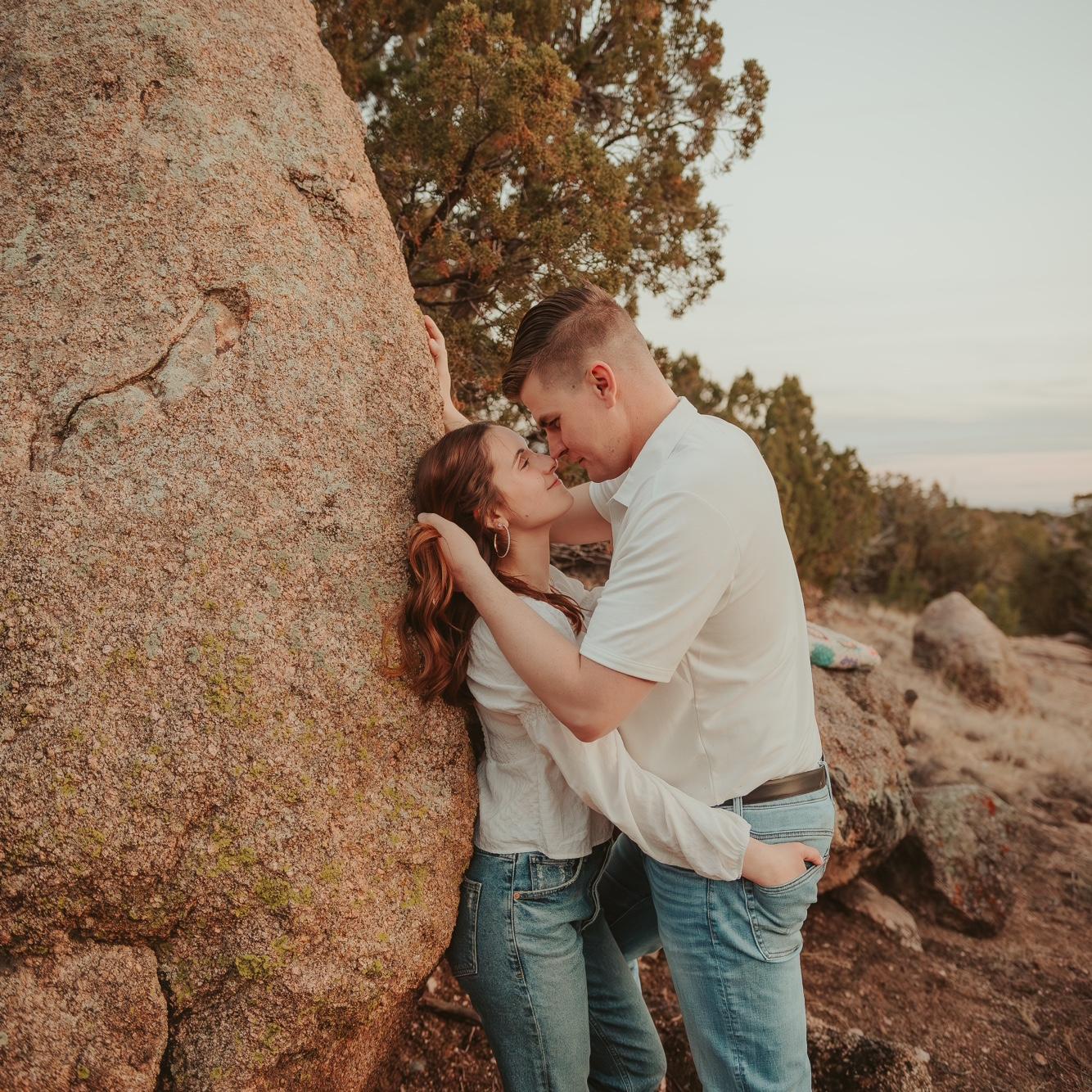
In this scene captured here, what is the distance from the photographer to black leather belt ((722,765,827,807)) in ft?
7.05

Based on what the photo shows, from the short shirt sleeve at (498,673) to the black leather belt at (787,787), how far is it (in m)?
0.59

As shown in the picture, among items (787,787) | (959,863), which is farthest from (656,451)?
(959,863)

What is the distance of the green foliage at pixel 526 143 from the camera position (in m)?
4.36

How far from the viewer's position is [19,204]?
2.21 metres

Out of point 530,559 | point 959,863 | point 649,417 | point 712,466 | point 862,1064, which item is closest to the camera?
point 712,466

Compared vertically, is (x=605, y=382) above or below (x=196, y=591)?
above

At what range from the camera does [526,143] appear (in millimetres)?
4375

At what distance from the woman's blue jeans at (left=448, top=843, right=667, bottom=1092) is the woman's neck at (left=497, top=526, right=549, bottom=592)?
77 cm

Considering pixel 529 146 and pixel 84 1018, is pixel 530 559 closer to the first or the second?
pixel 84 1018

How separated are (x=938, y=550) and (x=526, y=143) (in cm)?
1911

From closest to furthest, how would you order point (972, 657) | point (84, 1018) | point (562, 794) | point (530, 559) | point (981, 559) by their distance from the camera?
point (84, 1018) → point (562, 794) → point (530, 559) → point (972, 657) → point (981, 559)

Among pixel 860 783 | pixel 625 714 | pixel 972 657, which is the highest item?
pixel 625 714

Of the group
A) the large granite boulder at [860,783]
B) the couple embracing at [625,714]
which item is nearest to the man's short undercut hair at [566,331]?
the couple embracing at [625,714]

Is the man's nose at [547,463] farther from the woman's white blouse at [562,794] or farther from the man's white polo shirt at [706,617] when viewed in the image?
the woman's white blouse at [562,794]
